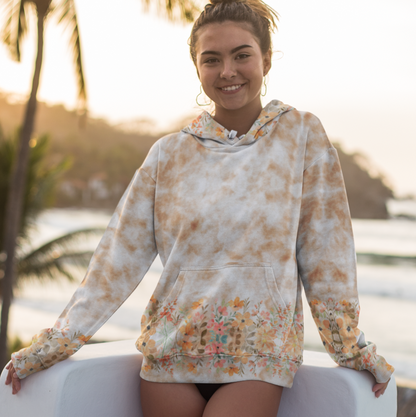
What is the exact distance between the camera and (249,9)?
4.18 feet

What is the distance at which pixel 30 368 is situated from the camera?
1.28 meters

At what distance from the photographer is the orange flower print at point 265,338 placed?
3.78 feet

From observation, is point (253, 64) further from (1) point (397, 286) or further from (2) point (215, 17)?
(1) point (397, 286)

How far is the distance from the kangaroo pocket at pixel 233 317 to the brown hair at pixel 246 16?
561 millimetres

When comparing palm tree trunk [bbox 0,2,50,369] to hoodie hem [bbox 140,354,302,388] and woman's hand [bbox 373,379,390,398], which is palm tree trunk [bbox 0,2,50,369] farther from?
woman's hand [bbox 373,379,390,398]

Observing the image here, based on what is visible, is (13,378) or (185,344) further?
(13,378)

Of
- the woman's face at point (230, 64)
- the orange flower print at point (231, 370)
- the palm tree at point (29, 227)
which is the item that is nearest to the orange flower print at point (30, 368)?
the orange flower print at point (231, 370)

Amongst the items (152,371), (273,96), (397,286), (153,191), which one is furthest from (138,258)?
(397,286)

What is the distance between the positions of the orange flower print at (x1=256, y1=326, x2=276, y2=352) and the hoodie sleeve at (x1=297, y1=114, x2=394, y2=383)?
0.14 meters

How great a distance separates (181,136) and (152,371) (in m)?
0.58

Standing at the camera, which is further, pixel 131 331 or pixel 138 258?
pixel 131 331

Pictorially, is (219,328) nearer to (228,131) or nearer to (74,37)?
(228,131)

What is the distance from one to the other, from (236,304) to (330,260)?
0.80 feet

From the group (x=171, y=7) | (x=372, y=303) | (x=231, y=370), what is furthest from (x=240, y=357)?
(x=372, y=303)
